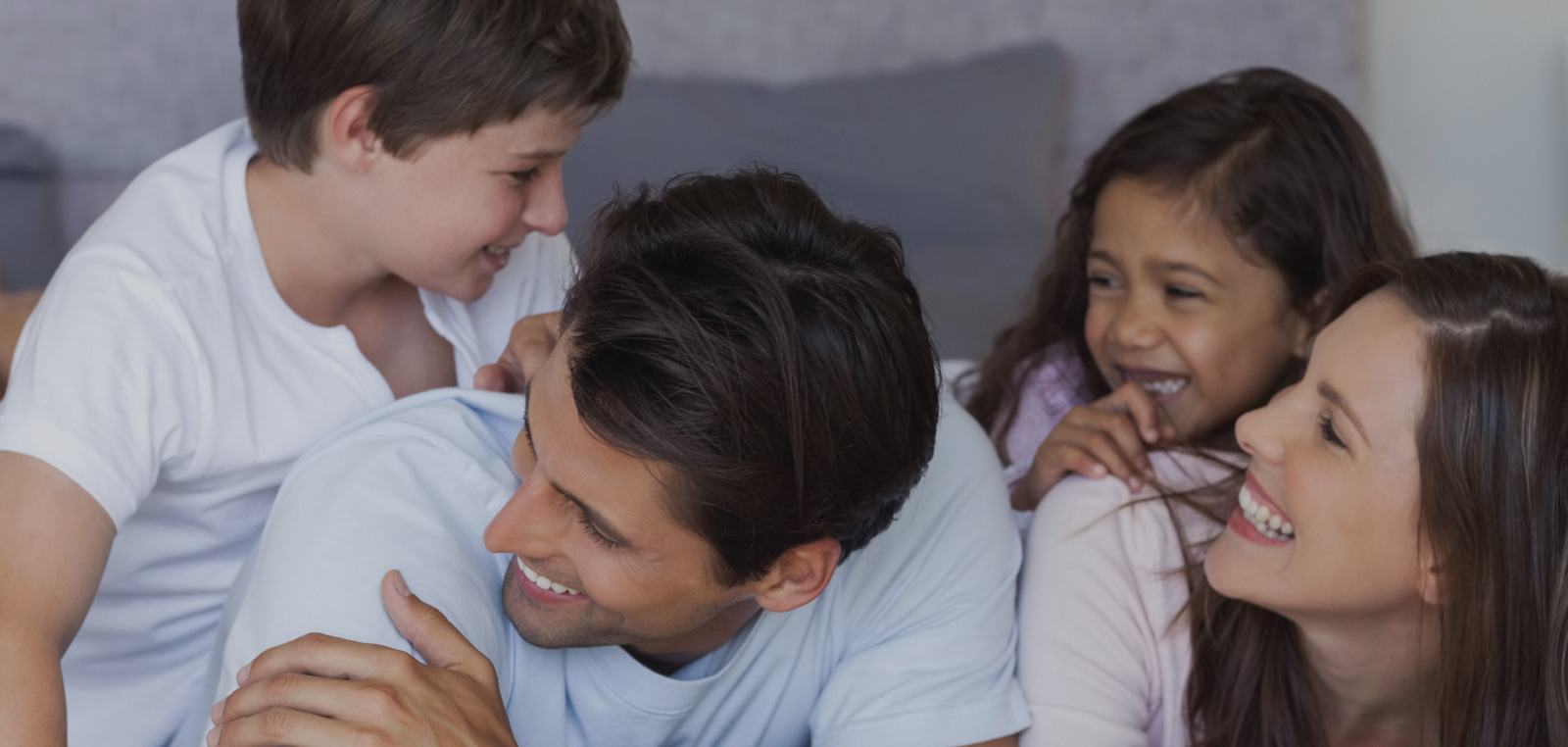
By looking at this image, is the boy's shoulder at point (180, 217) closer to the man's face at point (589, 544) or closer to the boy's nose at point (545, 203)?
the boy's nose at point (545, 203)

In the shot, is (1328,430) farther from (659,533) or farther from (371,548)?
(371,548)

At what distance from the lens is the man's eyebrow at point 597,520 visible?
103 centimetres

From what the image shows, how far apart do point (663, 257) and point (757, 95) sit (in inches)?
61.7

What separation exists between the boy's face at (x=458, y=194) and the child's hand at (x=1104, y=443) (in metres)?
0.62

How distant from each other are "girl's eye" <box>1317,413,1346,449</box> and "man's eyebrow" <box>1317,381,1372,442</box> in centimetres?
2

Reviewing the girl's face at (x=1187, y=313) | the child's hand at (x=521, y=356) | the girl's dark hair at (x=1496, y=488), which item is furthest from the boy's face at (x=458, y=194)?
the girl's dark hair at (x=1496, y=488)

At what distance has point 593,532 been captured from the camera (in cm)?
105

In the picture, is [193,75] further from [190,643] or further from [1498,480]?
[1498,480]

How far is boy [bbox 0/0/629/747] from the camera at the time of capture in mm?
1263

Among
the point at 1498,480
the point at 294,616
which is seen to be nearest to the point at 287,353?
the point at 294,616

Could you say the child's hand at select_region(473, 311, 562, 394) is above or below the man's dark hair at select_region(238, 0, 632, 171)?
below

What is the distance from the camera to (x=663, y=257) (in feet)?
3.37

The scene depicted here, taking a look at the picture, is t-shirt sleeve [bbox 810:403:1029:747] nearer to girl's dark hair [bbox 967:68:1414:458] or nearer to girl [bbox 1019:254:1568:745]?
girl [bbox 1019:254:1568:745]

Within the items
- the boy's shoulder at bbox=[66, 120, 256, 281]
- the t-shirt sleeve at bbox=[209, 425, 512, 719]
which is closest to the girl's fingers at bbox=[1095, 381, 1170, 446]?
the t-shirt sleeve at bbox=[209, 425, 512, 719]
